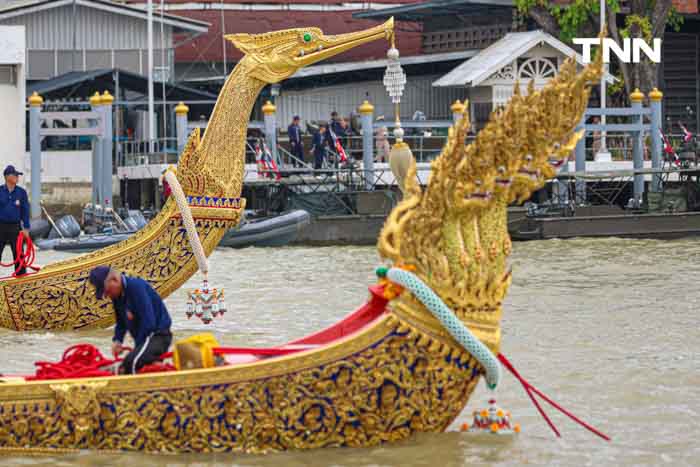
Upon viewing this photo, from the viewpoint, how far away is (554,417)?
9.16m

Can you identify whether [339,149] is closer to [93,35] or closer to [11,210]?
[93,35]

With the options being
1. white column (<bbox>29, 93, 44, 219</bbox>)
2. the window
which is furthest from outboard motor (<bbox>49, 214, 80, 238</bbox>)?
the window

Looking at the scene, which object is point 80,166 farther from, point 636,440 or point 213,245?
point 636,440

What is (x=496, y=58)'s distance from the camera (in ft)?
99.2

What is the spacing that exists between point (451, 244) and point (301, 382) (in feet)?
3.47

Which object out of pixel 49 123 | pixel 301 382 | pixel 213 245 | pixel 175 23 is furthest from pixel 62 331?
pixel 175 23

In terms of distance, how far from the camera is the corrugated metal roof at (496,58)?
2986 cm

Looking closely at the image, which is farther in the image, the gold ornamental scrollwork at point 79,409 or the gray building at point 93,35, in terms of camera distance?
the gray building at point 93,35

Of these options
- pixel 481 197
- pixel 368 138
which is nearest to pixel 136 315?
pixel 481 197

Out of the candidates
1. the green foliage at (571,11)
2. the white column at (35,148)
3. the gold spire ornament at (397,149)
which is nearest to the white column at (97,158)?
the white column at (35,148)

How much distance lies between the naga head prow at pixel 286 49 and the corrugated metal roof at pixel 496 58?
56.3 ft

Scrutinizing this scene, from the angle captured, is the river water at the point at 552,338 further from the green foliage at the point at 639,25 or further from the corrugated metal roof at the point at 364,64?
the corrugated metal roof at the point at 364,64

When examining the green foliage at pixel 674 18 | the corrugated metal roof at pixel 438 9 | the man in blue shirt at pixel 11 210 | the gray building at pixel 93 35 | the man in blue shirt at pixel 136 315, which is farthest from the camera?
the green foliage at pixel 674 18

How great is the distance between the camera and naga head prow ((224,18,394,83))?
1266cm
